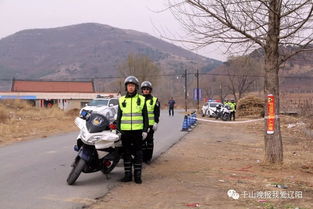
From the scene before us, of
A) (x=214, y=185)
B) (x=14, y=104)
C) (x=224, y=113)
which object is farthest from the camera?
(x=14, y=104)

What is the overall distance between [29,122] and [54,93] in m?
46.3

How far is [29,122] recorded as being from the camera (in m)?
29.6

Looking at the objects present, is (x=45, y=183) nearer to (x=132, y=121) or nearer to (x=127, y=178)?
(x=127, y=178)

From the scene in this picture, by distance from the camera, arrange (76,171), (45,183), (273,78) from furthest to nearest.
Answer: (273,78) < (45,183) < (76,171)

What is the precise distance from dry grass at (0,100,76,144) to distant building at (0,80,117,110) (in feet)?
50.0

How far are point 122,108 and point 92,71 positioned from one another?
570 feet

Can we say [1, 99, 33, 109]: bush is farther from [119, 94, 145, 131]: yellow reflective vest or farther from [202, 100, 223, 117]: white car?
[119, 94, 145, 131]: yellow reflective vest

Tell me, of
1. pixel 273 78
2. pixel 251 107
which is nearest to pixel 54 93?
pixel 251 107

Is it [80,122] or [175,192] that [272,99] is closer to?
[175,192]

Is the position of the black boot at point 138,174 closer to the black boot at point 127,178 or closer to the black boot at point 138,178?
the black boot at point 138,178

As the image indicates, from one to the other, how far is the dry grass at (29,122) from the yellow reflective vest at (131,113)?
398 inches

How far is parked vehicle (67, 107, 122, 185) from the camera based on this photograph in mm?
7477

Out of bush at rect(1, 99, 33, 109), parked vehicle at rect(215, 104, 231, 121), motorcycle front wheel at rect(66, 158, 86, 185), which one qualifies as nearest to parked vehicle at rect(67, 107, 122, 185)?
motorcycle front wheel at rect(66, 158, 86, 185)

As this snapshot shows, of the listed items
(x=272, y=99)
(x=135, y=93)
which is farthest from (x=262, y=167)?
(x=135, y=93)
